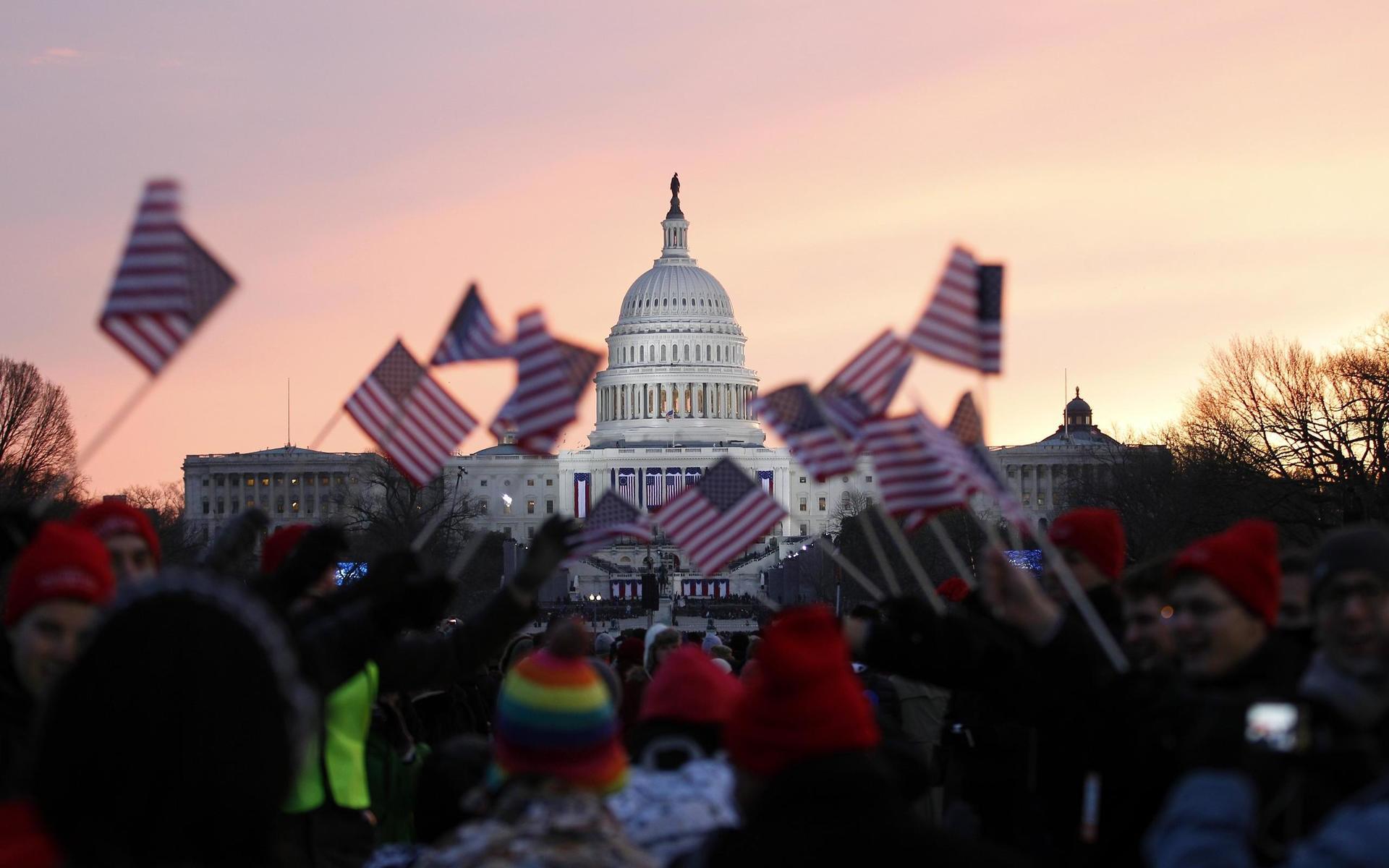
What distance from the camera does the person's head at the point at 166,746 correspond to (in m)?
3.68

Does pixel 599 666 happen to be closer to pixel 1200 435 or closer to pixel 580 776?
pixel 580 776

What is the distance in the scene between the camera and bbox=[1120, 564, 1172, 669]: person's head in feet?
23.5

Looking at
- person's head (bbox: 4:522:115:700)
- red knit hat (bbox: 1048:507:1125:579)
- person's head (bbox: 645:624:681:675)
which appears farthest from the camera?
person's head (bbox: 645:624:681:675)

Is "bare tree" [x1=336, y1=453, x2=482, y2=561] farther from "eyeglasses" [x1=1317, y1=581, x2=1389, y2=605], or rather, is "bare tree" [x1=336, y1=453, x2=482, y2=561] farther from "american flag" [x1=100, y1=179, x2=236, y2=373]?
"eyeglasses" [x1=1317, y1=581, x2=1389, y2=605]

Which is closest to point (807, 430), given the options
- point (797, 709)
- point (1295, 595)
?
point (1295, 595)

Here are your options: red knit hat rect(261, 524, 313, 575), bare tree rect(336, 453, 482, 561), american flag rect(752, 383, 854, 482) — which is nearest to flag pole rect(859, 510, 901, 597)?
american flag rect(752, 383, 854, 482)

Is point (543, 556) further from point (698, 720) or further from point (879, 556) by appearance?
point (879, 556)

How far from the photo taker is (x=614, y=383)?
6590 inches

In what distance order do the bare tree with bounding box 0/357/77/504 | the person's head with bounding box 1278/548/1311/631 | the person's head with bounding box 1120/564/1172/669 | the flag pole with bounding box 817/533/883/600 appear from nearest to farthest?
the person's head with bounding box 1120/564/1172/669 → the flag pole with bounding box 817/533/883/600 → the person's head with bounding box 1278/548/1311/631 → the bare tree with bounding box 0/357/77/504

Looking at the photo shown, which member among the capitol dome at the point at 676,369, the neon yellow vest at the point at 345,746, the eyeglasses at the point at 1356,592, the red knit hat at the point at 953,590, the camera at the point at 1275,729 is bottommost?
the neon yellow vest at the point at 345,746

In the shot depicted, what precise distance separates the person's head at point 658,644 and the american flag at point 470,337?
2.97 m

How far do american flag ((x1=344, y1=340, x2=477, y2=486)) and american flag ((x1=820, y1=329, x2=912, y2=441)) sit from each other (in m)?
1.80

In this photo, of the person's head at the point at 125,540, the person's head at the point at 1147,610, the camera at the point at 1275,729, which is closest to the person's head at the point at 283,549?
the person's head at the point at 125,540

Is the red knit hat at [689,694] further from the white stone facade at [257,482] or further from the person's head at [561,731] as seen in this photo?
the white stone facade at [257,482]
